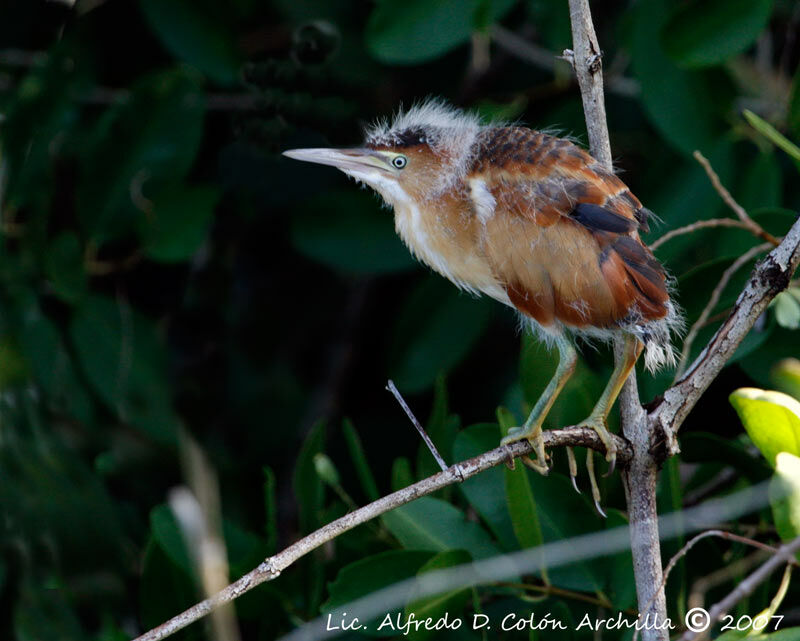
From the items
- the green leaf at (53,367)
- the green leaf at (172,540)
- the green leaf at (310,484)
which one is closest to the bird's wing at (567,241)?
the green leaf at (310,484)

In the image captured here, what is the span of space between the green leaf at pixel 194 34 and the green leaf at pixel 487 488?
1.29 m

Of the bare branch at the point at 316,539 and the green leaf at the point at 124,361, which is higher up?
the bare branch at the point at 316,539

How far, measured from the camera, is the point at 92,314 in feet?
7.39

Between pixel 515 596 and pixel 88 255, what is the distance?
1237mm

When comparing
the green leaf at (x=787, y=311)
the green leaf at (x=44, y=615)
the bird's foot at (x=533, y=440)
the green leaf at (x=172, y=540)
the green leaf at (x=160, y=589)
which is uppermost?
the green leaf at (x=787, y=311)

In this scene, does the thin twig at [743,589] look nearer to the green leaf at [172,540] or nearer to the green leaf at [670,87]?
the green leaf at [172,540]

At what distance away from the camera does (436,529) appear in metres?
1.60

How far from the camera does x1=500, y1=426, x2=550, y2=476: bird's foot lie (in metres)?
1.46

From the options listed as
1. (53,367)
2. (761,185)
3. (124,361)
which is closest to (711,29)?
(761,185)

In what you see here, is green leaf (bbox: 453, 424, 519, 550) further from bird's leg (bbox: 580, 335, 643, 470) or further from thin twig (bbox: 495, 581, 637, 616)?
bird's leg (bbox: 580, 335, 643, 470)

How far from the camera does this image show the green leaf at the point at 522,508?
1508 mm

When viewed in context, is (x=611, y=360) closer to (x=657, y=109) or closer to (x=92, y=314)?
(x=657, y=109)

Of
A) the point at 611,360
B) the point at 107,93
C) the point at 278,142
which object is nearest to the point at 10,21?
the point at 107,93

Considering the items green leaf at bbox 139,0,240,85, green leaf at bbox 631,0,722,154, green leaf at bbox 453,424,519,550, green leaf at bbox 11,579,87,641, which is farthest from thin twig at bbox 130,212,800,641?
green leaf at bbox 139,0,240,85
